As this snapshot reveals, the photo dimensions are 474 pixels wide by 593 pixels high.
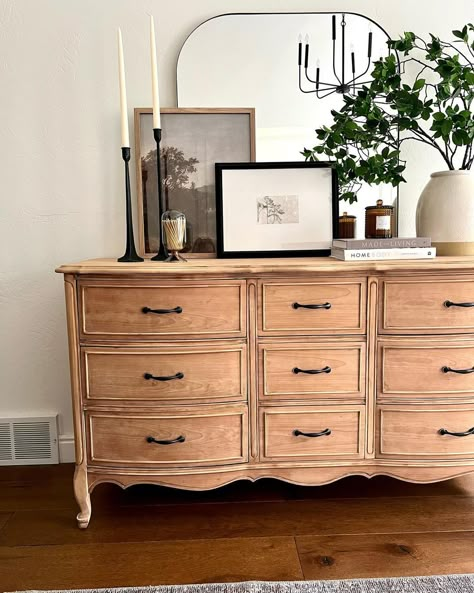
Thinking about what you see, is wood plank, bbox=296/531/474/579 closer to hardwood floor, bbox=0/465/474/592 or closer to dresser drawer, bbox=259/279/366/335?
hardwood floor, bbox=0/465/474/592

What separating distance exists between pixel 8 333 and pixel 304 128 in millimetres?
1485

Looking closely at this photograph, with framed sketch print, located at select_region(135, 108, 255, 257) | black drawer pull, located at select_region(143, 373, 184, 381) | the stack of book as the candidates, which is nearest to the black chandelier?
framed sketch print, located at select_region(135, 108, 255, 257)

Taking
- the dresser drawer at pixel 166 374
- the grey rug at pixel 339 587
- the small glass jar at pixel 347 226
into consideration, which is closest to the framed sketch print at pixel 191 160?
the small glass jar at pixel 347 226

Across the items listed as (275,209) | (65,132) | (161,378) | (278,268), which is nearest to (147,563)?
(161,378)

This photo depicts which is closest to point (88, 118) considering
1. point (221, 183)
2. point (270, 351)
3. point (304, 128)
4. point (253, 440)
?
point (221, 183)

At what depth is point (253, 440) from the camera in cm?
166

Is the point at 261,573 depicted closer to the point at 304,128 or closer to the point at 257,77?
the point at 304,128

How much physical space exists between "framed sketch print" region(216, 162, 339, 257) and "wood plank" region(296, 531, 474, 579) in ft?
3.23

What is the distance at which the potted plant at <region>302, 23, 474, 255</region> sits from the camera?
175 centimetres

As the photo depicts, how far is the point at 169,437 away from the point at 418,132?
4.74 ft

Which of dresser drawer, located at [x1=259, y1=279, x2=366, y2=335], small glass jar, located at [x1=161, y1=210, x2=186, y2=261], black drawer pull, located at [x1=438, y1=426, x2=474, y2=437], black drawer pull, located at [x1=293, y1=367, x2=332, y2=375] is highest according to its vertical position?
small glass jar, located at [x1=161, y1=210, x2=186, y2=261]

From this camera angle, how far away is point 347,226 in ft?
6.73

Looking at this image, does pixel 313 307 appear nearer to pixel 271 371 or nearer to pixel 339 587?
pixel 271 371

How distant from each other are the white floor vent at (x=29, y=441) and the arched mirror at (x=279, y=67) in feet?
4.74
